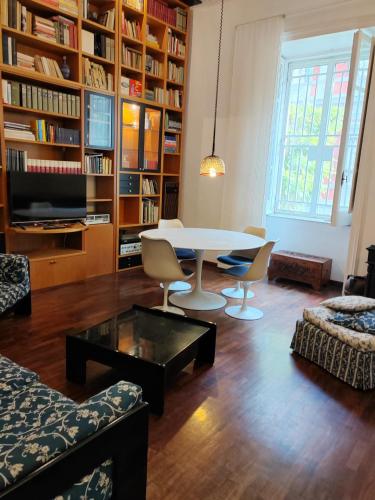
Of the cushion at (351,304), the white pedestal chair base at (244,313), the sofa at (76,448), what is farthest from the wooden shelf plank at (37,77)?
the cushion at (351,304)

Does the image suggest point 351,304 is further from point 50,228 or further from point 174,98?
point 174,98

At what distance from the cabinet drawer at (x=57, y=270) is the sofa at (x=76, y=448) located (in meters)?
2.65

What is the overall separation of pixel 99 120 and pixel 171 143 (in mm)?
1274

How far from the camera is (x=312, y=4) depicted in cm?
425

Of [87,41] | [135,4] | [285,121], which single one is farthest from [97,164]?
[285,121]

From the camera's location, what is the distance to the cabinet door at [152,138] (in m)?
4.89

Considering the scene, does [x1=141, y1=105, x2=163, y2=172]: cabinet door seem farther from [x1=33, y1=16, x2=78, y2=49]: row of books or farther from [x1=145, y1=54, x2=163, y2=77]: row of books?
[x1=33, y1=16, x2=78, y2=49]: row of books

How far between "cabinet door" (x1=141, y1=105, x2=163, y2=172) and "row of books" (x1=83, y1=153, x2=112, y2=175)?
1.80 ft

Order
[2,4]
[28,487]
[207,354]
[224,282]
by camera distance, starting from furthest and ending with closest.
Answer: [224,282] < [2,4] < [207,354] < [28,487]

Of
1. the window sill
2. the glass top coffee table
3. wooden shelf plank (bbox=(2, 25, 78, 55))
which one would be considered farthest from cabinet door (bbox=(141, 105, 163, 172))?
the glass top coffee table

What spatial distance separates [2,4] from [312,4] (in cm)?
325

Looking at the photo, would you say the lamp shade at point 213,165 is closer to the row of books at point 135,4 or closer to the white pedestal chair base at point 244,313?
the white pedestal chair base at point 244,313

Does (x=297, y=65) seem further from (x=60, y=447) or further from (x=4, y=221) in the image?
(x=60, y=447)

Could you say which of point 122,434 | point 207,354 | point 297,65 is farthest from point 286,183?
point 122,434
